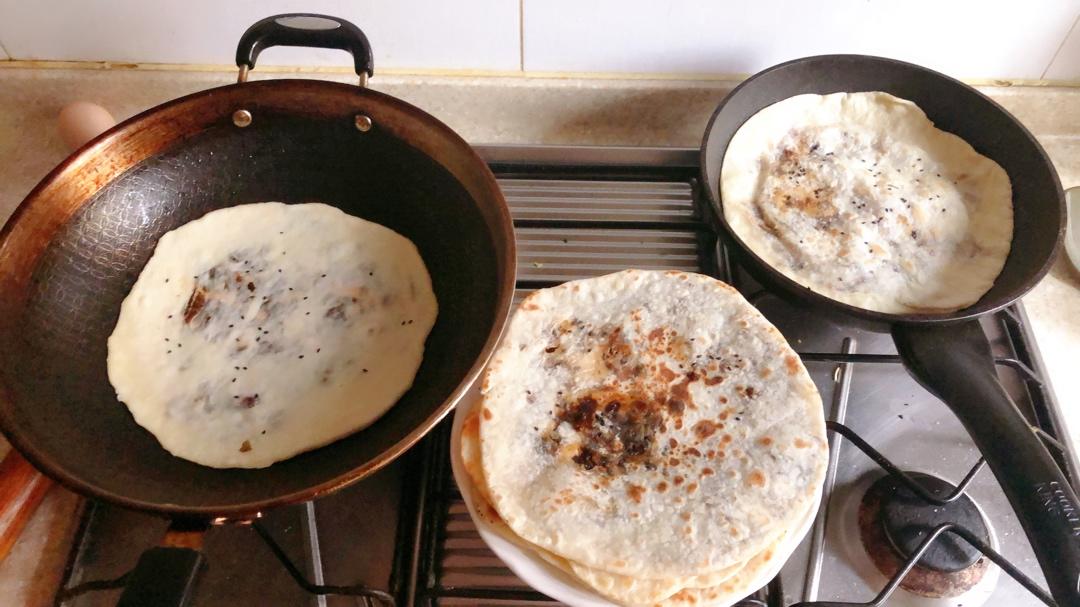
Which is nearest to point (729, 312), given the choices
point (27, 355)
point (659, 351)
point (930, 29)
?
point (659, 351)

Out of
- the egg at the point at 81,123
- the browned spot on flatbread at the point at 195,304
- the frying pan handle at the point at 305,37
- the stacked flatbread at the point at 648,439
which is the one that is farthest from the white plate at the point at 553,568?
the egg at the point at 81,123

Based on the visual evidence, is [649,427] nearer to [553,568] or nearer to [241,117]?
[553,568]

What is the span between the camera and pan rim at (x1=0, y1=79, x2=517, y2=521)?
1.76 feet

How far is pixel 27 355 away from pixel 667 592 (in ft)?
2.09

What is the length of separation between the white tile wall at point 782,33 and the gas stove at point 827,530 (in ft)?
1.12

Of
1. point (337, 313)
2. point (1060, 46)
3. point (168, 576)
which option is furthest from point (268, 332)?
point (1060, 46)

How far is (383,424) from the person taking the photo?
27.3 inches

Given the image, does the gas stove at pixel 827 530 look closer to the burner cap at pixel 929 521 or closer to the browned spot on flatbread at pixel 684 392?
the burner cap at pixel 929 521

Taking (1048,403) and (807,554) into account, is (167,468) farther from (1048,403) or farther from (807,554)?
(1048,403)

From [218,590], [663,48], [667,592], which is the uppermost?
[663,48]

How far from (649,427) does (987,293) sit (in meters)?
0.43

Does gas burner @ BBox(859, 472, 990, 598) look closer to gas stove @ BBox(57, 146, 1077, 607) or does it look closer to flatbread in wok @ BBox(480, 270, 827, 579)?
gas stove @ BBox(57, 146, 1077, 607)

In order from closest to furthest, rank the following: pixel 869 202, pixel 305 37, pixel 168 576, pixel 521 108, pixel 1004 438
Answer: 1. pixel 168 576
2. pixel 1004 438
3. pixel 305 37
4. pixel 869 202
5. pixel 521 108

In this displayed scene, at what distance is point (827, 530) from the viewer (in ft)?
2.28
